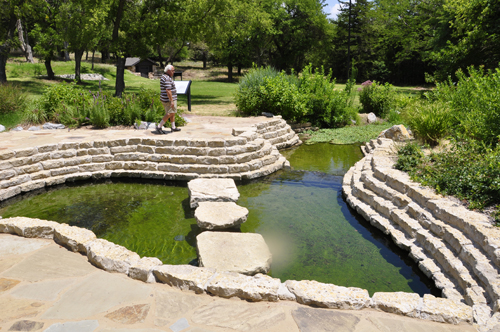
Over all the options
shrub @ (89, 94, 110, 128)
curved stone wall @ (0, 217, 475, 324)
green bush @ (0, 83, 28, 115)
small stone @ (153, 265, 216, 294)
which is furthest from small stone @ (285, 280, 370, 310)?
green bush @ (0, 83, 28, 115)

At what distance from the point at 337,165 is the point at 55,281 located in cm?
770

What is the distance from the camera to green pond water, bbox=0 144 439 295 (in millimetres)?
4875

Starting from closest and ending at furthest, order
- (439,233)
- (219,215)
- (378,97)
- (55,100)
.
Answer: (439,233), (219,215), (55,100), (378,97)

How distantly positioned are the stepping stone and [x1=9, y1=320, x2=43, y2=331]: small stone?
2.75m

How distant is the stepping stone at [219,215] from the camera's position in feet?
18.1

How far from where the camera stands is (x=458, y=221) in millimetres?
4719

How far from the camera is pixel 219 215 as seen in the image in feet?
18.9

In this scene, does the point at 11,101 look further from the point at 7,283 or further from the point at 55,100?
the point at 7,283

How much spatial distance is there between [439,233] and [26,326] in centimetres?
483

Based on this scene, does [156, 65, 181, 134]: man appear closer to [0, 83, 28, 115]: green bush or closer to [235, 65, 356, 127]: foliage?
[235, 65, 356, 127]: foliage

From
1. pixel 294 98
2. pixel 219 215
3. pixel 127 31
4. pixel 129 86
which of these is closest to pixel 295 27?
pixel 129 86

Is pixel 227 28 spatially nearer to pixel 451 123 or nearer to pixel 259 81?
pixel 259 81

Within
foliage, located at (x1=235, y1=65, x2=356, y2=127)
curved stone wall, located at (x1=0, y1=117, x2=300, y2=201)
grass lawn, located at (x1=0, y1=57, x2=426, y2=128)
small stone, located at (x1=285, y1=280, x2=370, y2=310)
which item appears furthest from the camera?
grass lawn, located at (x1=0, y1=57, x2=426, y2=128)

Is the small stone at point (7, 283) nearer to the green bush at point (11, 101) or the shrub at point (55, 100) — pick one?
the shrub at point (55, 100)
